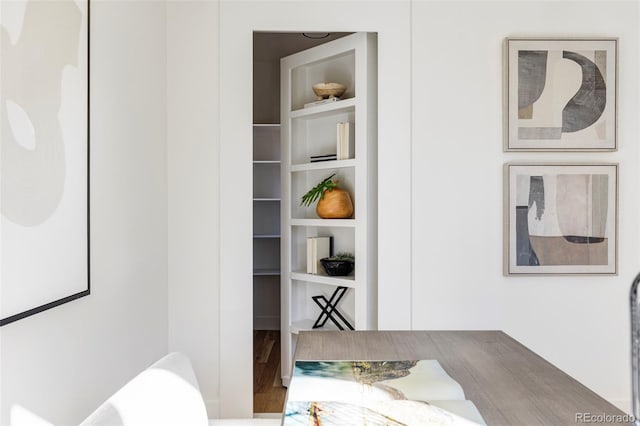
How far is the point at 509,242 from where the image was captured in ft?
8.57

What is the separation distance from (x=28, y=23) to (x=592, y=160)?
257 cm

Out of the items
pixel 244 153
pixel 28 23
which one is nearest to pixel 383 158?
pixel 244 153

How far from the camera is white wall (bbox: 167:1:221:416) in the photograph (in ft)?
8.70

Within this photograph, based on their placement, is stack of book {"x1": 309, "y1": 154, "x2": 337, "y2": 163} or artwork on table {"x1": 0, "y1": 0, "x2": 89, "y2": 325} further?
stack of book {"x1": 309, "y1": 154, "x2": 337, "y2": 163}

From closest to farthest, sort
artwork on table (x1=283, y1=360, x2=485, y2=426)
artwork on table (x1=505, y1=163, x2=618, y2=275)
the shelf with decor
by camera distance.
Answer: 1. artwork on table (x1=283, y1=360, x2=485, y2=426)
2. artwork on table (x1=505, y1=163, x2=618, y2=275)
3. the shelf with decor

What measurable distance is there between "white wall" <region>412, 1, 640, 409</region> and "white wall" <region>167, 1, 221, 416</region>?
1068mm

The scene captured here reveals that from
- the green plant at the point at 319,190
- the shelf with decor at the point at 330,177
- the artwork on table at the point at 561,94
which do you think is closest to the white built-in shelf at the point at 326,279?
the shelf with decor at the point at 330,177

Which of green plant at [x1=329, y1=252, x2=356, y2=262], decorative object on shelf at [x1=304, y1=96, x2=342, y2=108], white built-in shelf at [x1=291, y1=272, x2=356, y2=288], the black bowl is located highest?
decorative object on shelf at [x1=304, y1=96, x2=342, y2=108]

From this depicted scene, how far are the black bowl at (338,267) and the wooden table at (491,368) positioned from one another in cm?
122

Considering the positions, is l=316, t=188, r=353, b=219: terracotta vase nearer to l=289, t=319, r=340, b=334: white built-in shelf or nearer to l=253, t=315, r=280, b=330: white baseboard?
l=289, t=319, r=340, b=334: white built-in shelf

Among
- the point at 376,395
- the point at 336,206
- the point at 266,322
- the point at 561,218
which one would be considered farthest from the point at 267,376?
the point at 376,395

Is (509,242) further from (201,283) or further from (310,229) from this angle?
(201,283)

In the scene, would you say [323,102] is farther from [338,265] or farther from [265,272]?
[265,272]

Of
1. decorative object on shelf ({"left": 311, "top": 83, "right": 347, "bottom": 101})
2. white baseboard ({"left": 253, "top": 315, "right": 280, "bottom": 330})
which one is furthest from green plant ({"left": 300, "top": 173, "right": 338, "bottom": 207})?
white baseboard ({"left": 253, "top": 315, "right": 280, "bottom": 330})
